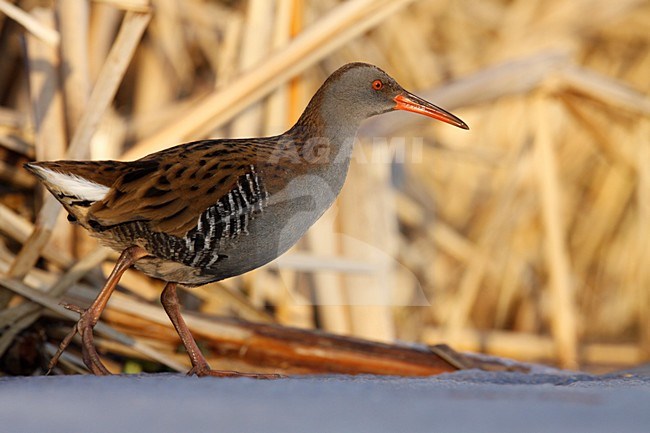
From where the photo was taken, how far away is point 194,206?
193cm

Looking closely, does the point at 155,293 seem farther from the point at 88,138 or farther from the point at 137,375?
the point at 137,375

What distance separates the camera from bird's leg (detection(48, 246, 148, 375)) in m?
1.92

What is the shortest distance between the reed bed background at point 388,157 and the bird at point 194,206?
42cm

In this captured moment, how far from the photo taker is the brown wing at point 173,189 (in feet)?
6.29

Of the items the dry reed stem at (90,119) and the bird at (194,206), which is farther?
the dry reed stem at (90,119)

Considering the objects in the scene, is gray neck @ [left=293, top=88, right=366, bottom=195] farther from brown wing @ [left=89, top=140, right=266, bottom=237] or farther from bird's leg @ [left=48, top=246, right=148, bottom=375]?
bird's leg @ [left=48, top=246, right=148, bottom=375]

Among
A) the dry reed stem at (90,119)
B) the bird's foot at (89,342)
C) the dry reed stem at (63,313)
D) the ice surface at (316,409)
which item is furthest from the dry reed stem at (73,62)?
the ice surface at (316,409)

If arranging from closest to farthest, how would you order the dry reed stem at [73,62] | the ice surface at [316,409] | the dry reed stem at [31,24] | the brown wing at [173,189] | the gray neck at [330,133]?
1. the ice surface at [316,409]
2. the brown wing at [173,189]
3. the gray neck at [330,133]
4. the dry reed stem at [31,24]
5. the dry reed stem at [73,62]

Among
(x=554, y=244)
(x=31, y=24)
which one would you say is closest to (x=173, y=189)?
(x=31, y=24)

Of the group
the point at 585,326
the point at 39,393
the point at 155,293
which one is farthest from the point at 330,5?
the point at 39,393

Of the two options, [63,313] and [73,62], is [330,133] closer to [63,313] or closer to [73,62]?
[63,313]

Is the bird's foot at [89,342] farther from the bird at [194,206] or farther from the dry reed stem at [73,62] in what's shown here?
the dry reed stem at [73,62]

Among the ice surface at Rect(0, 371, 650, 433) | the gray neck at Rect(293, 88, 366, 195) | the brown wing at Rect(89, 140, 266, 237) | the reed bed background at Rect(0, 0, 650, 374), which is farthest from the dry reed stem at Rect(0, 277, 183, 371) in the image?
the ice surface at Rect(0, 371, 650, 433)

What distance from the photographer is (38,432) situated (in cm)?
138
